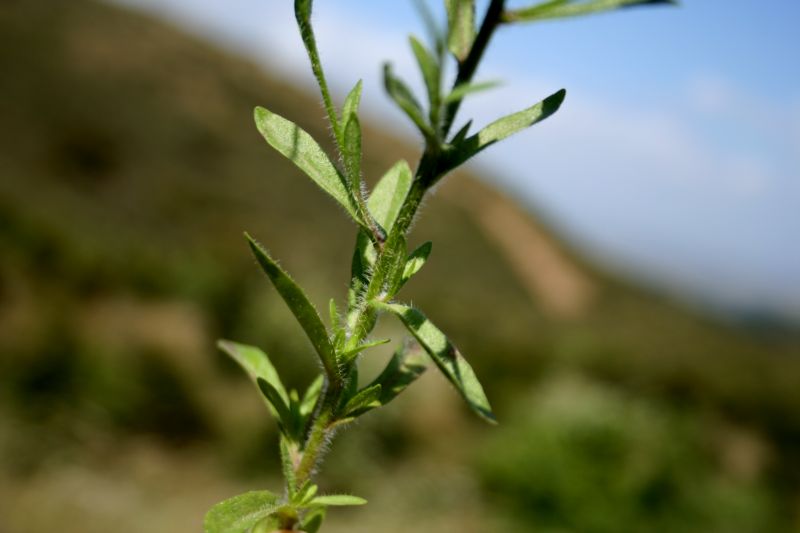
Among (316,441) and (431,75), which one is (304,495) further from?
(431,75)

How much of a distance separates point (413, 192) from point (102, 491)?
5120 millimetres

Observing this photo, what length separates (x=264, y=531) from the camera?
0.44 meters

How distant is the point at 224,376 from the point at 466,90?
6.35 m

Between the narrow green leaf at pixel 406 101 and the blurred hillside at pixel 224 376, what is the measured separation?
1886 millimetres

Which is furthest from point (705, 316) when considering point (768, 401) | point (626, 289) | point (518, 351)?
point (518, 351)

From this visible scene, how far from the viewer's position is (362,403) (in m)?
0.44

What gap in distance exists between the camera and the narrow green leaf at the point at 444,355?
38cm

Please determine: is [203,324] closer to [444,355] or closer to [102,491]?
[102,491]

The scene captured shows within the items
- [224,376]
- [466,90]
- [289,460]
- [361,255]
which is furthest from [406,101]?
[224,376]

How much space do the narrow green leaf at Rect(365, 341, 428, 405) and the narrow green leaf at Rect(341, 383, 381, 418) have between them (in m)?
0.04

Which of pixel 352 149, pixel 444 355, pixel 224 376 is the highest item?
pixel 352 149

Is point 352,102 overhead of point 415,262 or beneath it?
overhead

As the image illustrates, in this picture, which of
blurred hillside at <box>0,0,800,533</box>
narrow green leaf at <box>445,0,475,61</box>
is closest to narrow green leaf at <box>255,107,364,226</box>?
narrow green leaf at <box>445,0,475,61</box>

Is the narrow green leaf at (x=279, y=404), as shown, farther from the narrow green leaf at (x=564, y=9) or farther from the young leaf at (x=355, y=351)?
the narrow green leaf at (x=564, y=9)
